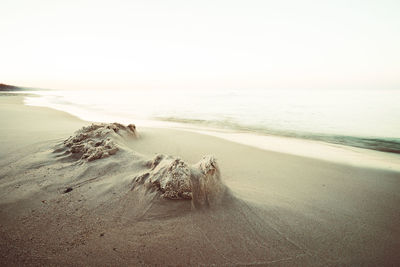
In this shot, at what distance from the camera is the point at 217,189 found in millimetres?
2092

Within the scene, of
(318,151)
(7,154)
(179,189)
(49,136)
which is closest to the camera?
(179,189)

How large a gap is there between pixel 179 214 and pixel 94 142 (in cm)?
227

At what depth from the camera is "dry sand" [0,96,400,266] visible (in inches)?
55.7

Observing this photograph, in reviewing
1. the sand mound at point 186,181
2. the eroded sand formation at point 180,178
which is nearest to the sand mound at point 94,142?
the eroded sand formation at point 180,178

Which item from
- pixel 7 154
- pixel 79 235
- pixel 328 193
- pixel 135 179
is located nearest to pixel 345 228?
pixel 328 193

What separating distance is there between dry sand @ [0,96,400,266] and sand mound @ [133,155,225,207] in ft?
0.03

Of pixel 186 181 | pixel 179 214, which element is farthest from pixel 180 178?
pixel 179 214

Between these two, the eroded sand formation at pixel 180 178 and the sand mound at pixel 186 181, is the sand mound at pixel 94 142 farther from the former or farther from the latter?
the sand mound at pixel 186 181

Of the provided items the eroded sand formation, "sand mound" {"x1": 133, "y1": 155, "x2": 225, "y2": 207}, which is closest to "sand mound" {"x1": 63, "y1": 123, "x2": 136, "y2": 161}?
the eroded sand formation

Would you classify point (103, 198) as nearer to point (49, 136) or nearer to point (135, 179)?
point (135, 179)

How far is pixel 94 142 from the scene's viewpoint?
320 centimetres

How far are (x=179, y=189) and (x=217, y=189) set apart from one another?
18.9 inches

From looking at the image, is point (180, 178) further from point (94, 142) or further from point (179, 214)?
point (94, 142)

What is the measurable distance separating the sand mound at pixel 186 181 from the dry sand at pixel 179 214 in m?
0.01
